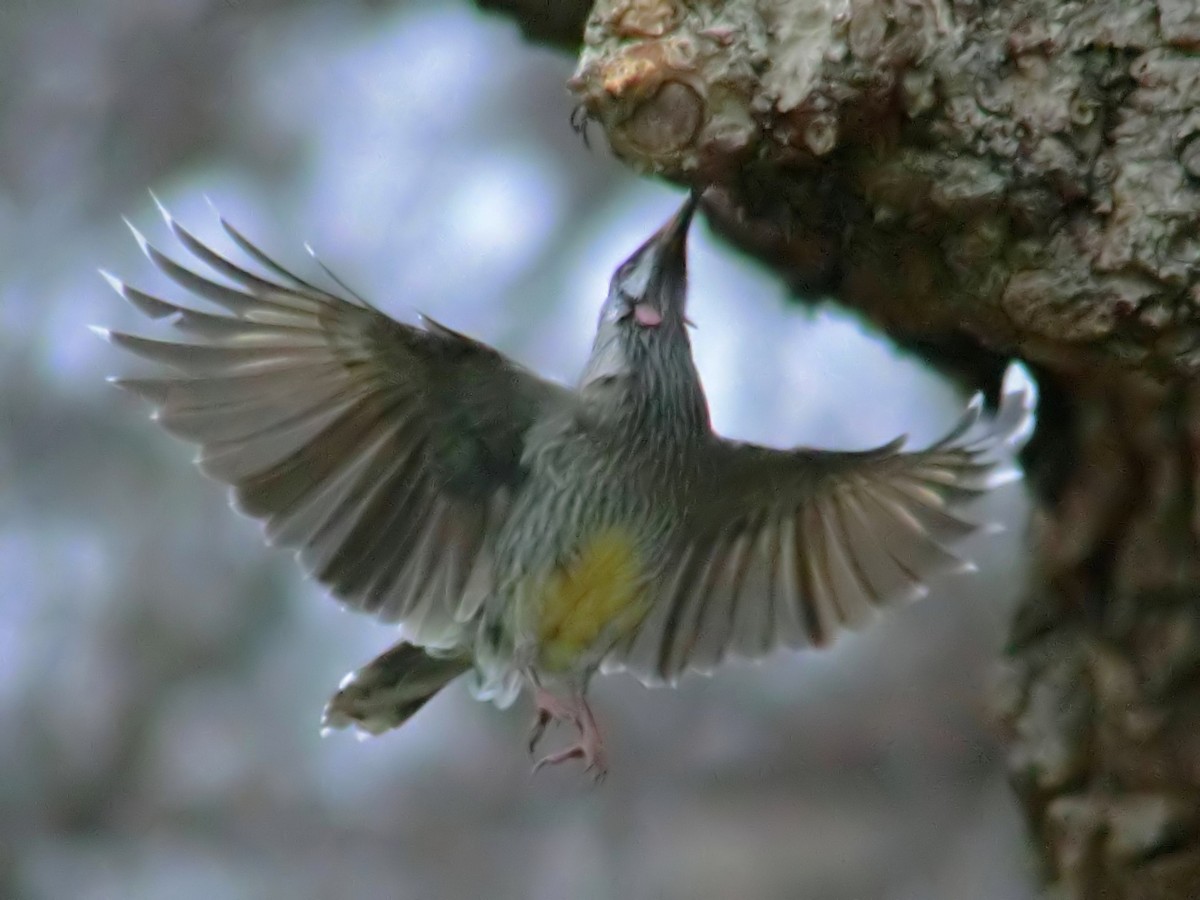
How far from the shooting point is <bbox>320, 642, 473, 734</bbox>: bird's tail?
82.2 inches

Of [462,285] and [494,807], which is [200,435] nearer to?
[462,285]

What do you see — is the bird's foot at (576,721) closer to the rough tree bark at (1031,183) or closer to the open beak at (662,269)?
the open beak at (662,269)

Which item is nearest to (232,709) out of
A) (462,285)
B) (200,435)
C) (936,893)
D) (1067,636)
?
(462,285)

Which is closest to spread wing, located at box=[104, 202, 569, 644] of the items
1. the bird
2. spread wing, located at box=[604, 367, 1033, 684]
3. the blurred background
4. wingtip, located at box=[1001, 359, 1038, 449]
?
the bird

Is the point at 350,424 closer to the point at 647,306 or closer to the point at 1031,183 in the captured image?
the point at 647,306

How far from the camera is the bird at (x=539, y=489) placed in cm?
175

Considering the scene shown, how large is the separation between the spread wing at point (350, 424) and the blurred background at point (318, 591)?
29.6 inches

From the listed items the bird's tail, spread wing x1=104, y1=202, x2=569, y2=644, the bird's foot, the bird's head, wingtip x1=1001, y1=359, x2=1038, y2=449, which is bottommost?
the bird's foot

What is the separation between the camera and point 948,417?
2.37 metres

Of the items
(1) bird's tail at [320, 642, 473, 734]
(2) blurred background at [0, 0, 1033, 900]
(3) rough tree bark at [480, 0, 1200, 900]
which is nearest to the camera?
(3) rough tree bark at [480, 0, 1200, 900]

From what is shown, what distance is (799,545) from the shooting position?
2.06 metres

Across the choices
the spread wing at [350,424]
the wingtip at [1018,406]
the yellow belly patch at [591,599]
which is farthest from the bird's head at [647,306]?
the wingtip at [1018,406]

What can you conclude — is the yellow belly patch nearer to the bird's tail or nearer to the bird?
the bird

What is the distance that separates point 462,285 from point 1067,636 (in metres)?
1.41
